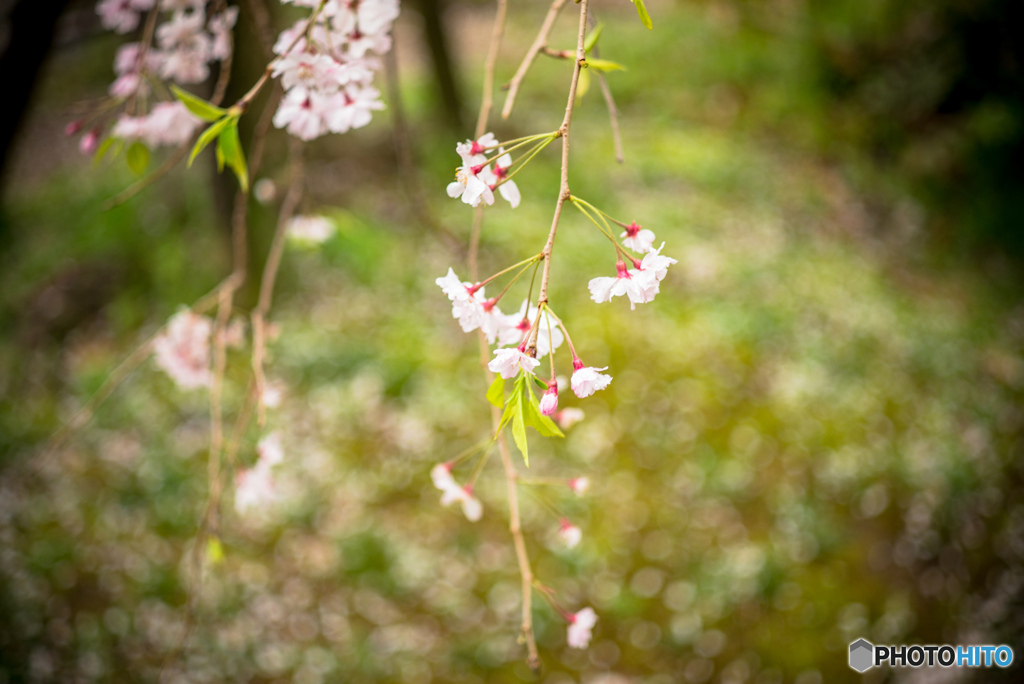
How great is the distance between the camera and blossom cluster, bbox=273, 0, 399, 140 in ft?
2.31

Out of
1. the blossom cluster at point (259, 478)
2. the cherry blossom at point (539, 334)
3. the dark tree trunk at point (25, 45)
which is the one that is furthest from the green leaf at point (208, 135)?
the dark tree trunk at point (25, 45)

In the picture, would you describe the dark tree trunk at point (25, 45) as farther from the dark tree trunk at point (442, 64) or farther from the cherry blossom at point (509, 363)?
the dark tree trunk at point (442, 64)

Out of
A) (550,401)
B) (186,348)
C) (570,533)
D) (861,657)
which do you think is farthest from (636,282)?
(861,657)

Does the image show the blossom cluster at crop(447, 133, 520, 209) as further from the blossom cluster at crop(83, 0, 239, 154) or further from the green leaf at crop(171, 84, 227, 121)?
the blossom cluster at crop(83, 0, 239, 154)

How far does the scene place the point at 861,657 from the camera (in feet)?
7.09

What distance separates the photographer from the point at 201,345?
1206 millimetres

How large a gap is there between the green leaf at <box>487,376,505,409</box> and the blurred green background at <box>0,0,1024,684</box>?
0.68 metres

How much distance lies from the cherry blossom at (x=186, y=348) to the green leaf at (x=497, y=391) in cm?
87

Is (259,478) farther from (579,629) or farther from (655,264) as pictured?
(655,264)

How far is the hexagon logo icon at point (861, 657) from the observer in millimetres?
2158

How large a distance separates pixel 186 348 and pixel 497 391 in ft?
3.16

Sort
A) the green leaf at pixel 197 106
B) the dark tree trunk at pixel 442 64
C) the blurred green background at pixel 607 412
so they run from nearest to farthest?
the green leaf at pixel 197 106 < the blurred green background at pixel 607 412 < the dark tree trunk at pixel 442 64

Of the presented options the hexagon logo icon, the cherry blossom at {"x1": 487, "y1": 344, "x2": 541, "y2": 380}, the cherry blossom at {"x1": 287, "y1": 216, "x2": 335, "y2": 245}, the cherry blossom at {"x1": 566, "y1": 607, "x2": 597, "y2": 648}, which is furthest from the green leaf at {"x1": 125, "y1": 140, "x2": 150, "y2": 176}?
the hexagon logo icon

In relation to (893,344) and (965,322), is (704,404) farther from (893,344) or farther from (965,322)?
(965,322)
